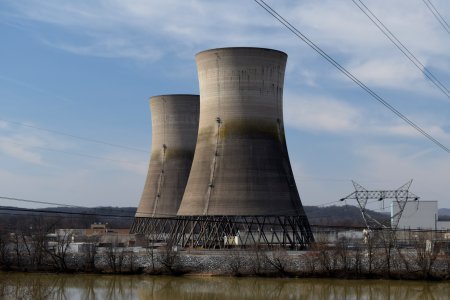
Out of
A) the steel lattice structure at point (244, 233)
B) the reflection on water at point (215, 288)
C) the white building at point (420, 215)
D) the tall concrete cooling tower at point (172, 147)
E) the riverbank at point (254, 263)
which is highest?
the tall concrete cooling tower at point (172, 147)

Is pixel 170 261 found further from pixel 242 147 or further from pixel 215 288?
pixel 242 147

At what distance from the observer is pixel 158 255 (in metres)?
27.4

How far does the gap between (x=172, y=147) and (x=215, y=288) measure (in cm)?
1666

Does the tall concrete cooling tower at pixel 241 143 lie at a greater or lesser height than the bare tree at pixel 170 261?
greater

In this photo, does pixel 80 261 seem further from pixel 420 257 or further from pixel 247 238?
pixel 420 257

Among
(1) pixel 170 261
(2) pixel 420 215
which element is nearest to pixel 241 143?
(1) pixel 170 261

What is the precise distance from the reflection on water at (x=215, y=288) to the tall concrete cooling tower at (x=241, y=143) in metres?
3.58

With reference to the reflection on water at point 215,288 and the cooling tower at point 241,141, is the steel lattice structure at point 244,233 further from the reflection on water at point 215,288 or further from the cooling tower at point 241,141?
the reflection on water at point 215,288

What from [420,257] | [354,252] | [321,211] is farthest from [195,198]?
[321,211]

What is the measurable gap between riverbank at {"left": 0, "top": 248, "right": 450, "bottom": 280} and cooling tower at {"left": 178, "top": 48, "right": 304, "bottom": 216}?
1961mm

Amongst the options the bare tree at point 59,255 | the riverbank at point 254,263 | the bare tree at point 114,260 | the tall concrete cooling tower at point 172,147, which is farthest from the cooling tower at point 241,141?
the tall concrete cooling tower at point 172,147

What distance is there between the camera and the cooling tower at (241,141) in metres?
27.2

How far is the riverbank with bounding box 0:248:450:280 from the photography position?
24.6m

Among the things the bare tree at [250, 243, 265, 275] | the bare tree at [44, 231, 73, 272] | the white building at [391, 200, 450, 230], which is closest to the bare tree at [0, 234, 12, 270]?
the bare tree at [44, 231, 73, 272]
